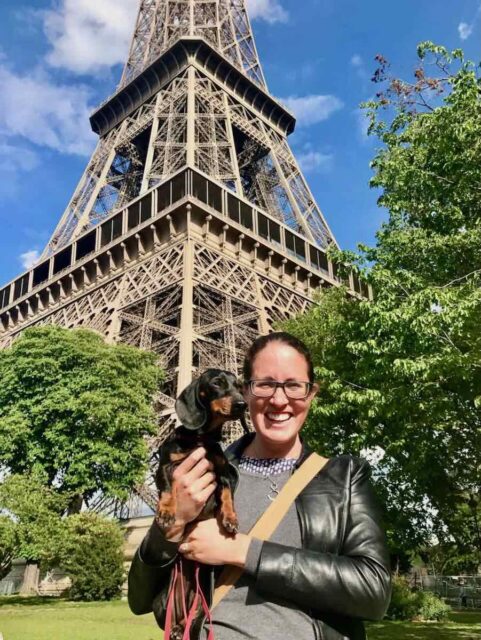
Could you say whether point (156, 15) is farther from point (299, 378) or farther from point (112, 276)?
point (299, 378)

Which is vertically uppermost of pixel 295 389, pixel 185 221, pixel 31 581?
pixel 185 221

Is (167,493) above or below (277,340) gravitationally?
below

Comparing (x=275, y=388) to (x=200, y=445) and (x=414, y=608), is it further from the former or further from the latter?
(x=414, y=608)

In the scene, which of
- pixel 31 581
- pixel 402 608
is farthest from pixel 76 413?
pixel 402 608

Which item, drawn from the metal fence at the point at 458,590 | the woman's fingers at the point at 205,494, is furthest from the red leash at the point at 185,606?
the metal fence at the point at 458,590

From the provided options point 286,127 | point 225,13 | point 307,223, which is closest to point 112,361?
point 307,223

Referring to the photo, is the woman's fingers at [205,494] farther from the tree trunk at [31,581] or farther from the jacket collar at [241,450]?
the tree trunk at [31,581]

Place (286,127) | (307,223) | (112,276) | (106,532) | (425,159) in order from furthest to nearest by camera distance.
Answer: (286,127) < (307,223) < (112,276) < (106,532) < (425,159)
